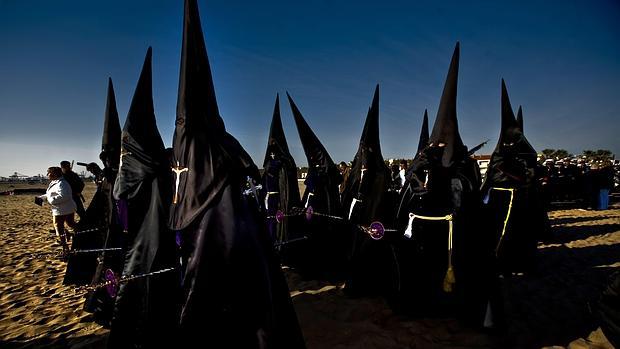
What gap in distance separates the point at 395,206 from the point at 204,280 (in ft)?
13.6

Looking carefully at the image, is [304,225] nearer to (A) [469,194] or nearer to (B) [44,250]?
(A) [469,194]

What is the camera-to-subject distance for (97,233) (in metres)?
6.05

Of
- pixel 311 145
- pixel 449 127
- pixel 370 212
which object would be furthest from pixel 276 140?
pixel 449 127

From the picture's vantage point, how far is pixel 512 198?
6.68 meters

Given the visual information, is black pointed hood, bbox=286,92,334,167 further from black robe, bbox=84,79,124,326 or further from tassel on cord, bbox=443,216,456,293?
tassel on cord, bbox=443,216,456,293

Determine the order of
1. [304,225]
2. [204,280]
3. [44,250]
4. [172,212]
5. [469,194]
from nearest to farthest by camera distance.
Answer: [204,280] < [172,212] < [469,194] < [304,225] < [44,250]

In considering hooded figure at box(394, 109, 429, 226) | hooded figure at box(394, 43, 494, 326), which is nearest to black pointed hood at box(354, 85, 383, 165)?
hooded figure at box(394, 109, 429, 226)

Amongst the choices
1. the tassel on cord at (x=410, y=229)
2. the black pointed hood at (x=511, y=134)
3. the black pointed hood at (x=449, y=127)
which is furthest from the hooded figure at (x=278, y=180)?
the black pointed hood at (x=511, y=134)

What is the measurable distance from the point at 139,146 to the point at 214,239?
1698 millimetres

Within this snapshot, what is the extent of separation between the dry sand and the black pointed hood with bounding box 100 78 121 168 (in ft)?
8.65

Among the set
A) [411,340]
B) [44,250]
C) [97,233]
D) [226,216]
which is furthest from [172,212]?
[44,250]

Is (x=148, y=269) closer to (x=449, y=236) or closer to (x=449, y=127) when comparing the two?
(x=449, y=236)

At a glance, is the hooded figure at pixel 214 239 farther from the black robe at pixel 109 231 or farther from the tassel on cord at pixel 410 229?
the tassel on cord at pixel 410 229

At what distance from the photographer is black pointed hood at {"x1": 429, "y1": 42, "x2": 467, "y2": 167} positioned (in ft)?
14.7
